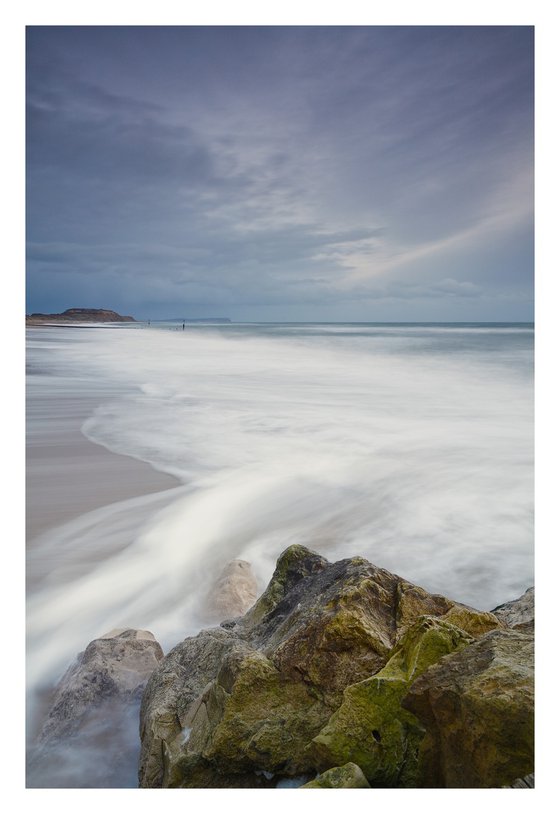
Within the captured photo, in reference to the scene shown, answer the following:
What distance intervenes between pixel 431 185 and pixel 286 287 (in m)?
2.94

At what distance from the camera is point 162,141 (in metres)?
4.31

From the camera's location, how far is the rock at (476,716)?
1586 millimetres

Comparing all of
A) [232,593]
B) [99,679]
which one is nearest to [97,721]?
[99,679]

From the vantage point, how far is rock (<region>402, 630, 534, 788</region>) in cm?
159

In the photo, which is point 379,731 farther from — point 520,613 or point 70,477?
point 70,477

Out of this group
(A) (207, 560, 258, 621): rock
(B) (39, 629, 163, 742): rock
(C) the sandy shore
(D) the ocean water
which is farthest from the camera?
(C) the sandy shore

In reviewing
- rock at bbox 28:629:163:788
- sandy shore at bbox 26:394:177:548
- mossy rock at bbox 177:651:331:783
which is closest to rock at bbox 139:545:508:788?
mossy rock at bbox 177:651:331:783

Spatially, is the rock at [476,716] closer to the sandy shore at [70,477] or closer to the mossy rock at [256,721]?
the mossy rock at [256,721]

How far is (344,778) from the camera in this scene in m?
1.64

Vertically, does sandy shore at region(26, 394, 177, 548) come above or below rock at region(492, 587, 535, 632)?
above

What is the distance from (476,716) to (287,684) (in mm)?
642

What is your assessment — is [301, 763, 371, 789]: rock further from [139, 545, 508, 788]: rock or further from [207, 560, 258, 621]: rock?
[207, 560, 258, 621]: rock
